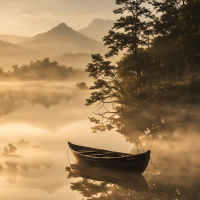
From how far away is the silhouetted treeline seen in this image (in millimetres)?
158875

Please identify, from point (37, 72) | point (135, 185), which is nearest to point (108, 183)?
point (135, 185)

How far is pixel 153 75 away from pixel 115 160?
26159mm

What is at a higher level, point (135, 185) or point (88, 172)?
point (88, 172)

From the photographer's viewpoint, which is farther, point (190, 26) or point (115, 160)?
point (190, 26)

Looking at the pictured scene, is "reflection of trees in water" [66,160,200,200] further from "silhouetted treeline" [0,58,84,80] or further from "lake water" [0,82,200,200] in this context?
"silhouetted treeline" [0,58,84,80]

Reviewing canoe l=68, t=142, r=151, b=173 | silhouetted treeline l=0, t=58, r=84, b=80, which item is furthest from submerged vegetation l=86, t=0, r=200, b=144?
silhouetted treeline l=0, t=58, r=84, b=80

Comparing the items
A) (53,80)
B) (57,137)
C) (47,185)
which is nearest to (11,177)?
(47,185)

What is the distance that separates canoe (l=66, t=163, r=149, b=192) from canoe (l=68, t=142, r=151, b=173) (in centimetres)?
43

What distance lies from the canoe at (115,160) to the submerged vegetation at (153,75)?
733cm

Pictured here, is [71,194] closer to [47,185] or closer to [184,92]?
[47,185]

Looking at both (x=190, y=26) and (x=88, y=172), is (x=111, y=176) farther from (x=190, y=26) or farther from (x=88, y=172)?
(x=190, y=26)

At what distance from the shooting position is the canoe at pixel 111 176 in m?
25.3

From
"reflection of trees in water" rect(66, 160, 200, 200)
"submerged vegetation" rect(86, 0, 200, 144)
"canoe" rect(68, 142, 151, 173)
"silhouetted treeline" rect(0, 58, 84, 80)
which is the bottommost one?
"reflection of trees in water" rect(66, 160, 200, 200)

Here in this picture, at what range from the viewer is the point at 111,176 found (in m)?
27.5
